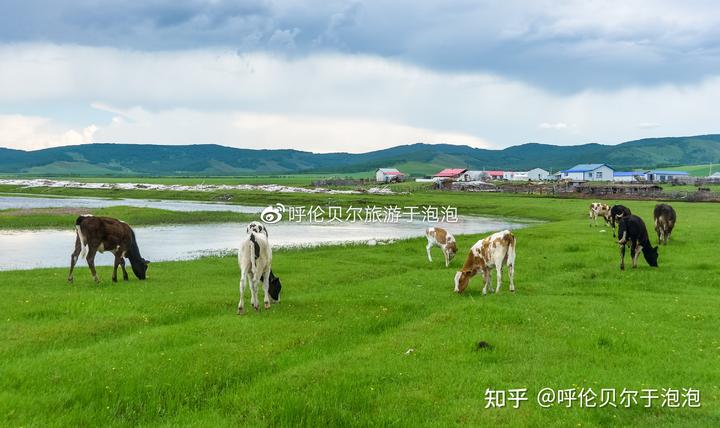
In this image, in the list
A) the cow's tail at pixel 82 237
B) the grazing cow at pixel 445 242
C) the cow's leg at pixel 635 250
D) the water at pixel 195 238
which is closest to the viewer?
the cow's tail at pixel 82 237

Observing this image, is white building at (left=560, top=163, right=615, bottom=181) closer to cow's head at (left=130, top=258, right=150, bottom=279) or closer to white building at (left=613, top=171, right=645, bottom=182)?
white building at (left=613, top=171, right=645, bottom=182)

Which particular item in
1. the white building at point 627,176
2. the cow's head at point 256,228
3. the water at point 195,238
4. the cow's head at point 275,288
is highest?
the white building at point 627,176

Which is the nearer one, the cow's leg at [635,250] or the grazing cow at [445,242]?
the cow's leg at [635,250]

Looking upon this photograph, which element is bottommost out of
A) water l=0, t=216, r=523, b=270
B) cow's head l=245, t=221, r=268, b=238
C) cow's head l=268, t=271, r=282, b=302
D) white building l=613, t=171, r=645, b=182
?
water l=0, t=216, r=523, b=270

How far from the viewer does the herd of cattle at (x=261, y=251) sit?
15930 millimetres

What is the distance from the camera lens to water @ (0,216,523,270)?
111 ft

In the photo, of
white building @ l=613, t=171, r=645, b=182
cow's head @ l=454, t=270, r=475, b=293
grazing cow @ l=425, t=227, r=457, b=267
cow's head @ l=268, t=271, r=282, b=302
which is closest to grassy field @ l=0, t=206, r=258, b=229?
grazing cow @ l=425, t=227, r=457, b=267

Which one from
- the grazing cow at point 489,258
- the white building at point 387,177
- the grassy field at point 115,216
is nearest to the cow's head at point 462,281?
the grazing cow at point 489,258

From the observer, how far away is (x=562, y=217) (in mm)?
62594

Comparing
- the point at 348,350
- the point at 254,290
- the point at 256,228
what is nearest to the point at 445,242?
the point at 256,228

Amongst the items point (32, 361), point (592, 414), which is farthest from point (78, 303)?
point (592, 414)

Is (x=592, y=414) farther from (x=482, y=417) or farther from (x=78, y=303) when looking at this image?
(x=78, y=303)

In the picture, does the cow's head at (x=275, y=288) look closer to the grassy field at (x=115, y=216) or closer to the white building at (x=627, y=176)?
the grassy field at (x=115, y=216)

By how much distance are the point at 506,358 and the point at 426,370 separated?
2051 millimetres
